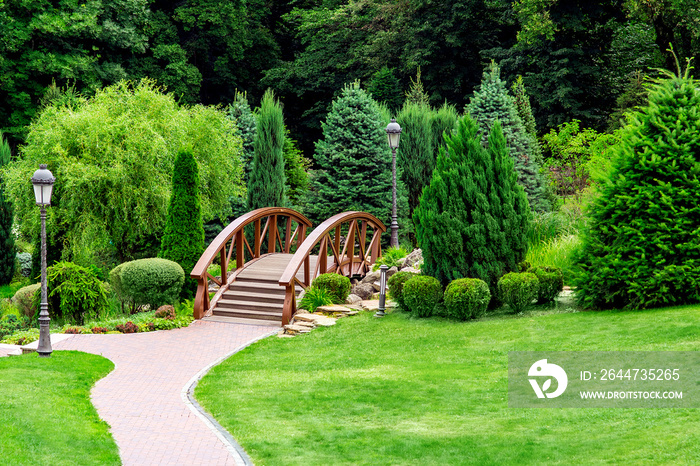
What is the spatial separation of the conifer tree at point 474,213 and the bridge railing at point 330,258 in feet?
10.3

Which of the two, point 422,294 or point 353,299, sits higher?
point 422,294

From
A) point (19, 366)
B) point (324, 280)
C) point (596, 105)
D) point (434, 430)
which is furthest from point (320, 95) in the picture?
point (434, 430)

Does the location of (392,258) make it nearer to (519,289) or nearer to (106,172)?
(519,289)

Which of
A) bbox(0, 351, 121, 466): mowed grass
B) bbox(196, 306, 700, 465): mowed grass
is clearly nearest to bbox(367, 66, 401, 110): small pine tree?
bbox(196, 306, 700, 465): mowed grass

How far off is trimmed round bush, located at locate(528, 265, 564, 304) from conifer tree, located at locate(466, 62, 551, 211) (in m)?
9.80

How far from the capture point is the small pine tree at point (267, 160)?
86.9 ft

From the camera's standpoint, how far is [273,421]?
9.91 meters

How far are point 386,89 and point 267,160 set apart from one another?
36.8 ft

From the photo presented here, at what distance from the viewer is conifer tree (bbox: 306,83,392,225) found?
25.2 meters

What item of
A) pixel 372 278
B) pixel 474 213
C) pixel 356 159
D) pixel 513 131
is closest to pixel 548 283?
pixel 474 213

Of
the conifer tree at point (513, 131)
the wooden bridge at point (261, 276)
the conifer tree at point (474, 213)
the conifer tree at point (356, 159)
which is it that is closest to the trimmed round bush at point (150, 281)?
the wooden bridge at point (261, 276)

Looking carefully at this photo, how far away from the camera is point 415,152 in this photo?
1029 inches

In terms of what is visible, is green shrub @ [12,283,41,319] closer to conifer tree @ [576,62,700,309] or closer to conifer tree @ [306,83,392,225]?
conifer tree @ [306,83,392,225]

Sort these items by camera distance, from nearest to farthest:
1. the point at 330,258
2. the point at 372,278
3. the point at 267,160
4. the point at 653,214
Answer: the point at 653,214, the point at 372,278, the point at 330,258, the point at 267,160
